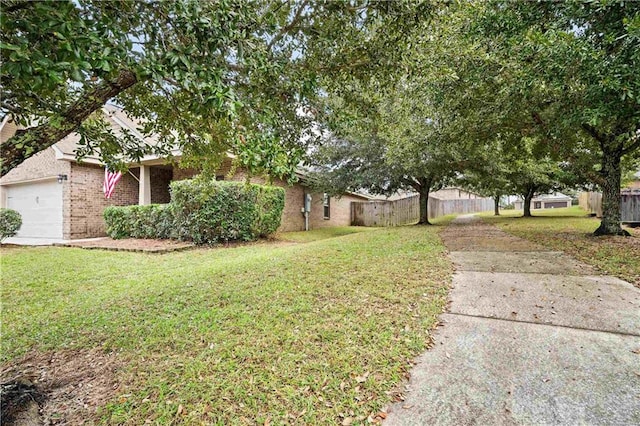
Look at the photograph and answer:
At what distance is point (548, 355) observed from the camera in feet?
8.80

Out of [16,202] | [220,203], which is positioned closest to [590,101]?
[220,203]

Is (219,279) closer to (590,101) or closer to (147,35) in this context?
(147,35)

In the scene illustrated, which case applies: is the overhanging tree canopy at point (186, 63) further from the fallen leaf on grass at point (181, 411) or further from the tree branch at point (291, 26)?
the fallen leaf on grass at point (181, 411)

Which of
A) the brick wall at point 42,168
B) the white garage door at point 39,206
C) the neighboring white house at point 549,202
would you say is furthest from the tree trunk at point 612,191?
the neighboring white house at point 549,202

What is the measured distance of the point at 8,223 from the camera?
10.7 m

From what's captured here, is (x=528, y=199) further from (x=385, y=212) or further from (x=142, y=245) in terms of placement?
(x=142, y=245)

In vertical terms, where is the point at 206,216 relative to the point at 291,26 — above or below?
below

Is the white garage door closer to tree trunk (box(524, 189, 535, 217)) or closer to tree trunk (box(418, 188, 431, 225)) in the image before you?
tree trunk (box(418, 188, 431, 225))

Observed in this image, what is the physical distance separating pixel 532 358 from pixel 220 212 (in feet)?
28.8

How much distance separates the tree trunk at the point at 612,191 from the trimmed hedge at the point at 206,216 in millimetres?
9424

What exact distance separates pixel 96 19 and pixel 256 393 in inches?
109

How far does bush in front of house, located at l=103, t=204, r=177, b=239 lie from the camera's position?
10.3 m

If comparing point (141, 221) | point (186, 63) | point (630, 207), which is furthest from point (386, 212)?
point (186, 63)

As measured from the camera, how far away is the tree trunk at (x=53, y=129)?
2338mm
